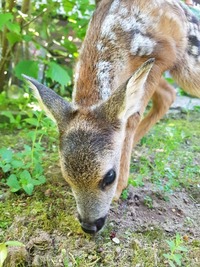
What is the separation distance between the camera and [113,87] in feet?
12.4

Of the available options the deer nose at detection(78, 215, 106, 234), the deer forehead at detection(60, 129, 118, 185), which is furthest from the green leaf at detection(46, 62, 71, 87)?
the deer nose at detection(78, 215, 106, 234)

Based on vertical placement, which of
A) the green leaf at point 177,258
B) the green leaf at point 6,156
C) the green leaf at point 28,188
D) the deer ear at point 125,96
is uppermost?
the deer ear at point 125,96

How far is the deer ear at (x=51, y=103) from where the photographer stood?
131 inches

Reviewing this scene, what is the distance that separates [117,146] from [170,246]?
82 cm

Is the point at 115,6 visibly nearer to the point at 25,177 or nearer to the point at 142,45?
the point at 142,45

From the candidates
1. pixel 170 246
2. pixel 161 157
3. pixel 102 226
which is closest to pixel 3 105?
pixel 161 157

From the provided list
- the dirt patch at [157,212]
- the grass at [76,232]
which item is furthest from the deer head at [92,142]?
the dirt patch at [157,212]

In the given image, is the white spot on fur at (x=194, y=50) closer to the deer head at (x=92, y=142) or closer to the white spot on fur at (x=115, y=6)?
the white spot on fur at (x=115, y=6)

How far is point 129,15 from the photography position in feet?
13.4

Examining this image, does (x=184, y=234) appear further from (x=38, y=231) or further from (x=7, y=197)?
(x=7, y=197)

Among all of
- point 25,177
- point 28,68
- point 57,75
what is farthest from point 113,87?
point 28,68

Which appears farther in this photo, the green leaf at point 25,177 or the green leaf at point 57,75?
the green leaf at point 57,75

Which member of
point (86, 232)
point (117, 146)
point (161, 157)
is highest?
point (117, 146)

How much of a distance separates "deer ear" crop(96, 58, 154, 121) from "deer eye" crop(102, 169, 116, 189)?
38 centimetres
